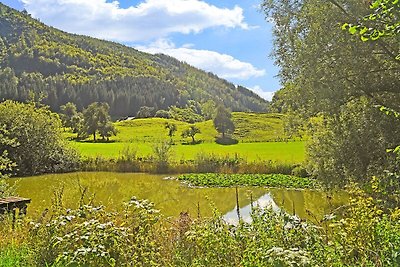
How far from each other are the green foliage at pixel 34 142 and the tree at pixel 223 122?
80.4 feet

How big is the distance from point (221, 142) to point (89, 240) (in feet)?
156

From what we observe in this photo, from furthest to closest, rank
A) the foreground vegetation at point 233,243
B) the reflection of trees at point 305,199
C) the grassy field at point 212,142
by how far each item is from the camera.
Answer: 1. the grassy field at point 212,142
2. the reflection of trees at point 305,199
3. the foreground vegetation at point 233,243

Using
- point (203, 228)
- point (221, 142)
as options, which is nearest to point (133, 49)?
point (221, 142)

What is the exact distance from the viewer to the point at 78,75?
13025 centimetres

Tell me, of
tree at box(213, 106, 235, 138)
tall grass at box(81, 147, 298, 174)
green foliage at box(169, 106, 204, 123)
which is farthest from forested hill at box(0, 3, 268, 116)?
tall grass at box(81, 147, 298, 174)

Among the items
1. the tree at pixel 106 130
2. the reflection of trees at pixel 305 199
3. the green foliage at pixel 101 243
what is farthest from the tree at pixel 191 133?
the green foliage at pixel 101 243

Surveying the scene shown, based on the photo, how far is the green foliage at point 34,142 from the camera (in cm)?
3441

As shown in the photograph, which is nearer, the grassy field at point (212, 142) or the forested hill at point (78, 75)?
the grassy field at point (212, 142)

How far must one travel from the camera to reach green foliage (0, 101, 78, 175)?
34406 millimetres

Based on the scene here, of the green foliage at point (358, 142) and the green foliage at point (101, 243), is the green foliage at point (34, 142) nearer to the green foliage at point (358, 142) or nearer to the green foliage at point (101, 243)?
the green foliage at point (358, 142)

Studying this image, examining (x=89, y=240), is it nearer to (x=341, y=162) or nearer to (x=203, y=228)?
(x=203, y=228)

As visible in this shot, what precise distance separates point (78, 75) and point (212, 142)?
8838cm

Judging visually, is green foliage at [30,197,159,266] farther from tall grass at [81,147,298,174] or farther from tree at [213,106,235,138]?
tree at [213,106,235,138]

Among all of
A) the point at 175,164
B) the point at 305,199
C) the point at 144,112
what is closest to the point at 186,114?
the point at 144,112
